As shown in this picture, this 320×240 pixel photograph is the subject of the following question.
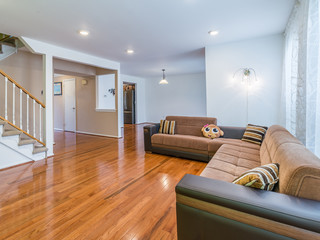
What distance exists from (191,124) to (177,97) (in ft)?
15.8

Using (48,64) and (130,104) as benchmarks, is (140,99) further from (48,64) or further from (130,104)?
(48,64)

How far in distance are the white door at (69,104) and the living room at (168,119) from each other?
1.62 meters

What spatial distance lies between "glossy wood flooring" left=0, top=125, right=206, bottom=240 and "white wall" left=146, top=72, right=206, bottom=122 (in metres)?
5.12

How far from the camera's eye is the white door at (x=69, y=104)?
6.83m

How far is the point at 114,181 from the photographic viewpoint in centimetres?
248

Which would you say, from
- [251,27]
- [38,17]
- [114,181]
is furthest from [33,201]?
[251,27]

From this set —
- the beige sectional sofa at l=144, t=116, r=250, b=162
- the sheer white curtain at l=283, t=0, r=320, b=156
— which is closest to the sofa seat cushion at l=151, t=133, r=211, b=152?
the beige sectional sofa at l=144, t=116, r=250, b=162

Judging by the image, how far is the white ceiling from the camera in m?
2.32

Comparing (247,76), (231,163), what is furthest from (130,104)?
(231,163)

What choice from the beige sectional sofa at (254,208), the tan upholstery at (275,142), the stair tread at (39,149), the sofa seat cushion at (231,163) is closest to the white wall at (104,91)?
the stair tread at (39,149)

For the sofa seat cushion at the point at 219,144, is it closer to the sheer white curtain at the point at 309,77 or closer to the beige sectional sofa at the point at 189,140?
the beige sectional sofa at the point at 189,140

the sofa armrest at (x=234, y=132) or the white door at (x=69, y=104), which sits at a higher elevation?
the white door at (x=69, y=104)

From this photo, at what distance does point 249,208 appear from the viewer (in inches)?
35.2

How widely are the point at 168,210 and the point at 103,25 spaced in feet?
9.85
